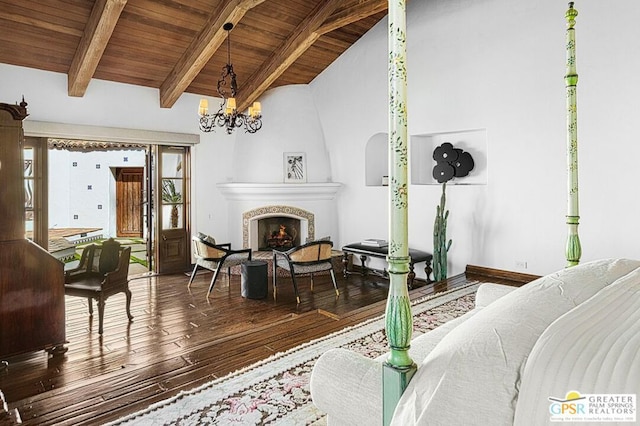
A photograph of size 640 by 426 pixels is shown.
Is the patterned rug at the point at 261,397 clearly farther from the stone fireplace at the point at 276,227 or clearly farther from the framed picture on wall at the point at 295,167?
the framed picture on wall at the point at 295,167

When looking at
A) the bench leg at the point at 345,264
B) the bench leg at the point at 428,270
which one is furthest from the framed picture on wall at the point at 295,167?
the bench leg at the point at 428,270

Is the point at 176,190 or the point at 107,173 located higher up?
the point at 107,173

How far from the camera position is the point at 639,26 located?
12.9 feet

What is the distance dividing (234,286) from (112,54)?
3566 mm

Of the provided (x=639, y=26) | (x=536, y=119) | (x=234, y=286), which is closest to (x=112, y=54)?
(x=234, y=286)

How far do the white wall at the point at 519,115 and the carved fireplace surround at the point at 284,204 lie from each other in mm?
917

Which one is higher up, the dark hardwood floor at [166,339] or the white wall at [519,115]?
the white wall at [519,115]

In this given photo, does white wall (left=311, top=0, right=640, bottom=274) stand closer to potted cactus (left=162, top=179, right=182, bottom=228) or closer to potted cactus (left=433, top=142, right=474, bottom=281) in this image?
potted cactus (left=433, top=142, right=474, bottom=281)

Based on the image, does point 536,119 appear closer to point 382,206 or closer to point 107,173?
point 382,206

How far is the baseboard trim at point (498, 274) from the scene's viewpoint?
4801 mm

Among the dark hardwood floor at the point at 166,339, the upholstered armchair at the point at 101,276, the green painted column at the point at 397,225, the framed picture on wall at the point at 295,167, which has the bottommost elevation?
the dark hardwood floor at the point at 166,339

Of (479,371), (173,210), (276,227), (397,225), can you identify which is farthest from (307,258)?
(479,371)

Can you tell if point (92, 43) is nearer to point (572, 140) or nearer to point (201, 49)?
point (201, 49)

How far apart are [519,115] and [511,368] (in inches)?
176
